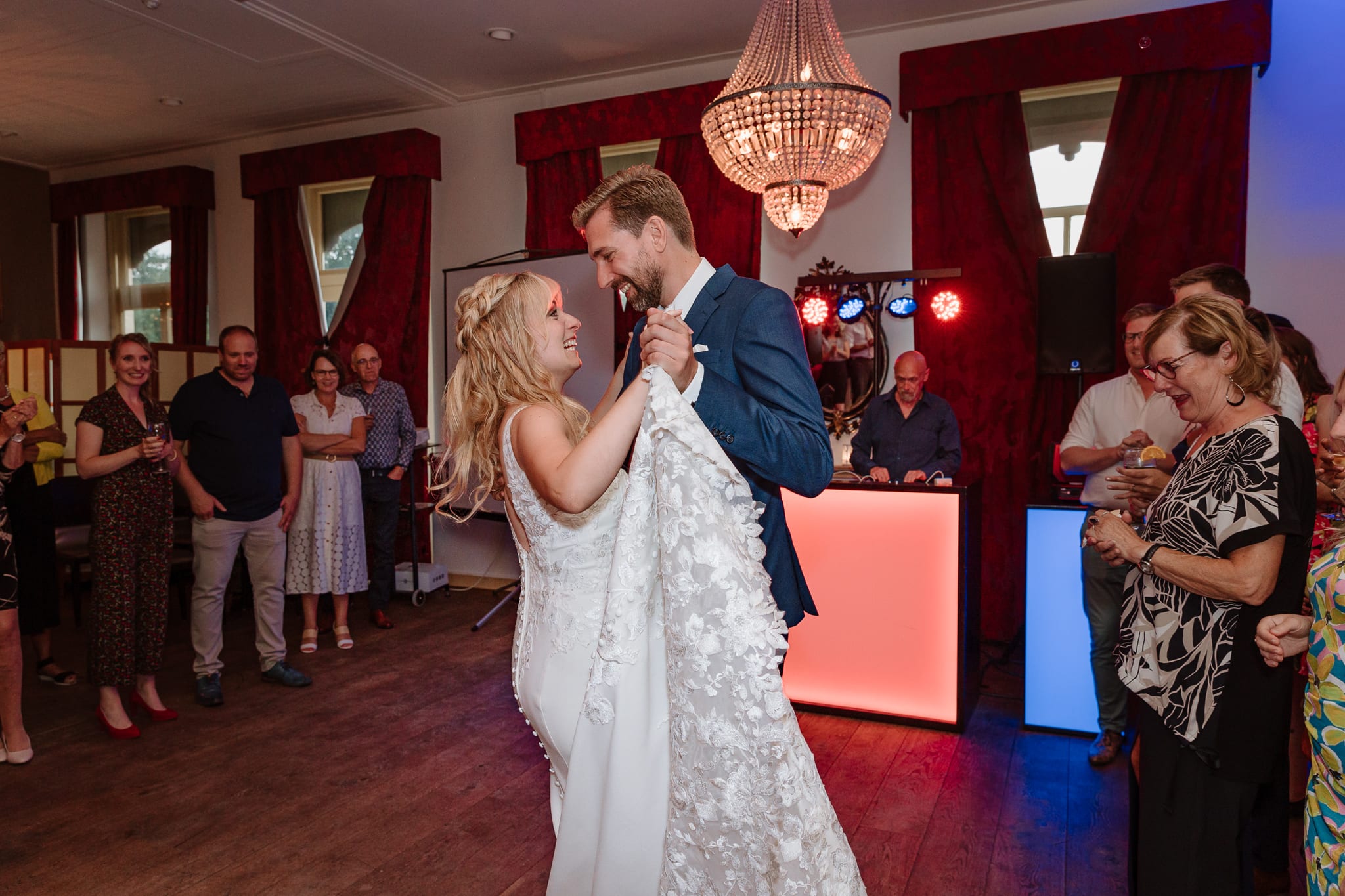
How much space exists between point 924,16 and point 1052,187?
1.30 m

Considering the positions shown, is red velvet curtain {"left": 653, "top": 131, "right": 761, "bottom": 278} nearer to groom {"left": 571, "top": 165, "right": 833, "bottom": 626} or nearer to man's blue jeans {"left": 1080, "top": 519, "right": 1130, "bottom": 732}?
man's blue jeans {"left": 1080, "top": 519, "right": 1130, "bottom": 732}

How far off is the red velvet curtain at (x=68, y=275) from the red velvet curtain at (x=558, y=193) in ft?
16.3

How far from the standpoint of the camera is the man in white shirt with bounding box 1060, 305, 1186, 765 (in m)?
3.40

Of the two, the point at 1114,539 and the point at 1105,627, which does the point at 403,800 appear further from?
the point at 1105,627

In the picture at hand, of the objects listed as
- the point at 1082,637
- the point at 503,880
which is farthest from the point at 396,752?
the point at 1082,637

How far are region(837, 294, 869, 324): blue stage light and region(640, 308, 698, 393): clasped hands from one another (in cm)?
390

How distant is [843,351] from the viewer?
211 inches

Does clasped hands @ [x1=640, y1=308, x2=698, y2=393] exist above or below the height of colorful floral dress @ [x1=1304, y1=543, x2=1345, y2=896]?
above

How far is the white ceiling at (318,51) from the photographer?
16.1 feet

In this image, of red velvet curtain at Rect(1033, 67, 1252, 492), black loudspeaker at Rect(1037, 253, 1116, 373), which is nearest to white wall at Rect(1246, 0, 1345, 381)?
red velvet curtain at Rect(1033, 67, 1252, 492)

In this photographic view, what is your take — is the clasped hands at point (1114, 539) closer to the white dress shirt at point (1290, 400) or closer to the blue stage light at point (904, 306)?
the white dress shirt at point (1290, 400)

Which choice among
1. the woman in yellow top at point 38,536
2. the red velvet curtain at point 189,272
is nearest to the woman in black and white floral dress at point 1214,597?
the woman in yellow top at point 38,536

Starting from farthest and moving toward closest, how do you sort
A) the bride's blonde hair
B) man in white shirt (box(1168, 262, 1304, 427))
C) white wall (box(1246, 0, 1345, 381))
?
1. white wall (box(1246, 0, 1345, 381))
2. man in white shirt (box(1168, 262, 1304, 427))
3. the bride's blonde hair

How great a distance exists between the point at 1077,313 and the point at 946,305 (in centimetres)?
80
